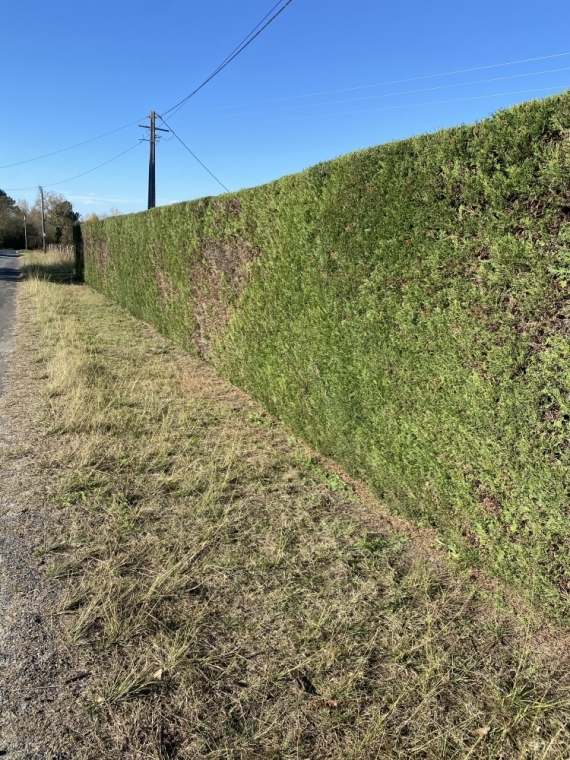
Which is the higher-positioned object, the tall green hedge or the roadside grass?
the tall green hedge

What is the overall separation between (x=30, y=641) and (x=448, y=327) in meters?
2.58

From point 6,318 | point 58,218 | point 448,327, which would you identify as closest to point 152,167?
point 6,318

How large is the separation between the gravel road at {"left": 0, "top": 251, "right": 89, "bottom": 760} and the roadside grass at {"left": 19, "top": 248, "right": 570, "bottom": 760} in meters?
0.08

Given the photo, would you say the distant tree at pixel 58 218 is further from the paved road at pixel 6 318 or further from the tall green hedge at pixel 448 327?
the tall green hedge at pixel 448 327

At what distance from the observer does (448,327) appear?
105 inches

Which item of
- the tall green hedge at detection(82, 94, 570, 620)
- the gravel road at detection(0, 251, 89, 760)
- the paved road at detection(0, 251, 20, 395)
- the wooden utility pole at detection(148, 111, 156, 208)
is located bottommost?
the paved road at detection(0, 251, 20, 395)

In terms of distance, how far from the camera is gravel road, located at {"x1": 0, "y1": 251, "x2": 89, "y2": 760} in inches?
65.4

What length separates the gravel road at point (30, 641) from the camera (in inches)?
65.4

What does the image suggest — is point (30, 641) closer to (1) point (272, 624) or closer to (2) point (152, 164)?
(1) point (272, 624)

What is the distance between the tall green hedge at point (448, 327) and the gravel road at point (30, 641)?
7.03 ft

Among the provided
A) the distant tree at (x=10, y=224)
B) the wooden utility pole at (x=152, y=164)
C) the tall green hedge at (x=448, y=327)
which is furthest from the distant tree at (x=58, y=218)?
the tall green hedge at (x=448, y=327)

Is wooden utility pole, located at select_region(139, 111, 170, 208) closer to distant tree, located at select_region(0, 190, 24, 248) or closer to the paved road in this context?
the paved road

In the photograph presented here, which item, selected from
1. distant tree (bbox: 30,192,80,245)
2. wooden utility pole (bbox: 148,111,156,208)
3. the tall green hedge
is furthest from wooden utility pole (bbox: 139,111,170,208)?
distant tree (bbox: 30,192,80,245)

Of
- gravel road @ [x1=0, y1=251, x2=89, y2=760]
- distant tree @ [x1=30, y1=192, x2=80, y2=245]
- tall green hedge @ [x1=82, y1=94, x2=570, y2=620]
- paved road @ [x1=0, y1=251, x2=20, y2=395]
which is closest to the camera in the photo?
gravel road @ [x1=0, y1=251, x2=89, y2=760]
